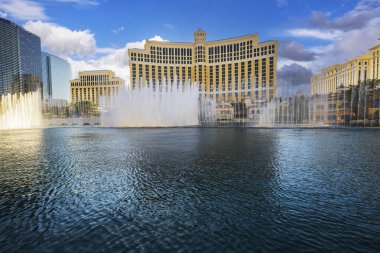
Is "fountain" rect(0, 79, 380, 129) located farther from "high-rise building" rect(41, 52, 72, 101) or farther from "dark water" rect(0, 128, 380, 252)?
"high-rise building" rect(41, 52, 72, 101)

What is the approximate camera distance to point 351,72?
8169 cm

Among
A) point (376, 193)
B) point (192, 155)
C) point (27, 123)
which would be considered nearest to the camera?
point (376, 193)

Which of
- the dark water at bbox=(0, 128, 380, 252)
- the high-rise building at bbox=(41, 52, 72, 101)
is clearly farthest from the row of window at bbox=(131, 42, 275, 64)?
the dark water at bbox=(0, 128, 380, 252)

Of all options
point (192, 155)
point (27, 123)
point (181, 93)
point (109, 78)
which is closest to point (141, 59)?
point (109, 78)

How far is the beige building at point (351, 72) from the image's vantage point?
7571 centimetres

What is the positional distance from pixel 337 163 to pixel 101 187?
8990 mm

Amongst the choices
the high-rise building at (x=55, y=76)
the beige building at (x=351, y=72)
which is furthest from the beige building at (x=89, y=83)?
the beige building at (x=351, y=72)

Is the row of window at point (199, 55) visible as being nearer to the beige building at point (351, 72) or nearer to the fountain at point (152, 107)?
the beige building at point (351, 72)

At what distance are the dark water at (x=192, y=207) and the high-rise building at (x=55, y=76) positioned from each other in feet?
442

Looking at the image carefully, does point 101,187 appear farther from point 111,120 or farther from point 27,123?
point 27,123

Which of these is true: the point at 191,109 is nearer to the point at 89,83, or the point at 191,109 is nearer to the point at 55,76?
the point at 89,83

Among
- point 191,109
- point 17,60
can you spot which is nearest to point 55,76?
point 17,60

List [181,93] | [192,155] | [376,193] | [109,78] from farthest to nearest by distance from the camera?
[109,78]
[181,93]
[192,155]
[376,193]

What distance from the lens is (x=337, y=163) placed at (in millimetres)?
9203
